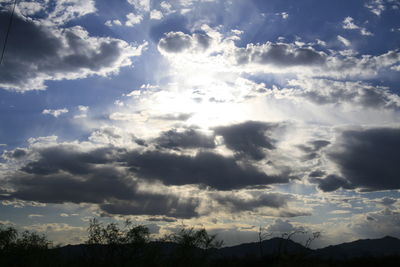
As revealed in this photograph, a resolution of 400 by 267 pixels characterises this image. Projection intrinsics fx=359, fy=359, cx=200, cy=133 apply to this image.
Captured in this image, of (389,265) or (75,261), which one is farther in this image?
(389,265)

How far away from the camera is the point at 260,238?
37.2 m

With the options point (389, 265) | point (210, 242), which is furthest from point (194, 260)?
point (389, 265)

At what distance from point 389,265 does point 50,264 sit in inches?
2375

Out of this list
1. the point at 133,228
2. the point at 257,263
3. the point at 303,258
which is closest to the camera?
the point at 303,258

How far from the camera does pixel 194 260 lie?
33.4 meters

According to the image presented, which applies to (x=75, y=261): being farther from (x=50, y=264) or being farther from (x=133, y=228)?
(x=133, y=228)

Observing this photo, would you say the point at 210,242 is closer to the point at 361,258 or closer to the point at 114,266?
the point at 114,266

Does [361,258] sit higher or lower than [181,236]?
lower

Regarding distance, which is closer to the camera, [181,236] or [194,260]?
[194,260]

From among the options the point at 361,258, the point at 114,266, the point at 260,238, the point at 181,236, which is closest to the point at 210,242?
the point at 181,236

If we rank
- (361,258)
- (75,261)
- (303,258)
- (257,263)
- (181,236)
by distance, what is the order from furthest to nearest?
1. (361,258)
2. (257,263)
3. (181,236)
4. (75,261)
5. (303,258)

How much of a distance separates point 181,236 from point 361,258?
48449 mm

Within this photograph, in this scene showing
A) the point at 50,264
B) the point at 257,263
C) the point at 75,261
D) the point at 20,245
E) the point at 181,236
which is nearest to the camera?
the point at 50,264

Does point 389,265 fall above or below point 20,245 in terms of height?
below
